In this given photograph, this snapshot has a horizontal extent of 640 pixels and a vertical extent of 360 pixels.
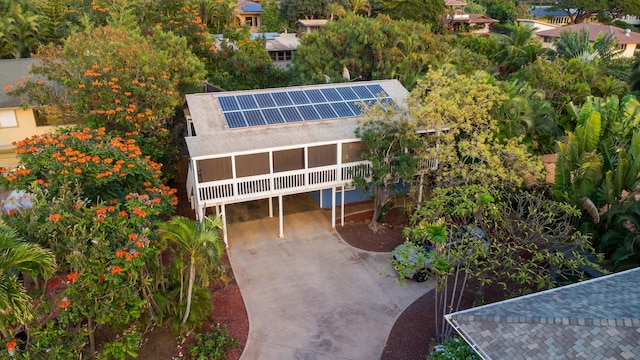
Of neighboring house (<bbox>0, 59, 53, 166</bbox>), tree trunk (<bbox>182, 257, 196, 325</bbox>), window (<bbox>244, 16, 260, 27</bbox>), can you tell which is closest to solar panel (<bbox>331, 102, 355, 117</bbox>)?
tree trunk (<bbox>182, 257, 196, 325</bbox>)

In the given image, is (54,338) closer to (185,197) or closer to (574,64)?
(185,197)

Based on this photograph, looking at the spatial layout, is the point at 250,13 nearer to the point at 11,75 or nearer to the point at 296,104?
the point at 11,75

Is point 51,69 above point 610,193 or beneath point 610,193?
above

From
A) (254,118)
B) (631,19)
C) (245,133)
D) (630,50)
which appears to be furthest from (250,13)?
(631,19)

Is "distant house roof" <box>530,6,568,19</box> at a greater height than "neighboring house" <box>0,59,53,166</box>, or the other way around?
"distant house roof" <box>530,6,568,19</box>

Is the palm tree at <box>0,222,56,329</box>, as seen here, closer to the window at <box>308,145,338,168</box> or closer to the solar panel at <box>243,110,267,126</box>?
the solar panel at <box>243,110,267,126</box>

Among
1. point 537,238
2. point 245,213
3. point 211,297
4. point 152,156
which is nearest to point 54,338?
point 211,297
